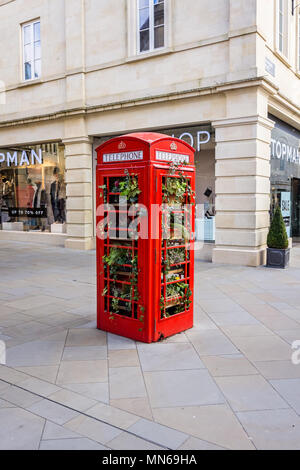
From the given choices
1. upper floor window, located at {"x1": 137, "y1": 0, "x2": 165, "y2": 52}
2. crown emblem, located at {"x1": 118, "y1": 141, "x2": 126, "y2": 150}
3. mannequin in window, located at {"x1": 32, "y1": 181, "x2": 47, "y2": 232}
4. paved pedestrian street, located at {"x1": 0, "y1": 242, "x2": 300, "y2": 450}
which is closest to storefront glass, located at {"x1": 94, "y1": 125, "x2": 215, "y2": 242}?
upper floor window, located at {"x1": 137, "y1": 0, "x2": 165, "y2": 52}

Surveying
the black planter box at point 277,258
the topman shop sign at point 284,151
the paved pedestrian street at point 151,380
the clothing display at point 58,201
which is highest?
the topman shop sign at point 284,151

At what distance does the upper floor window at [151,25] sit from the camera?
40.7 ft

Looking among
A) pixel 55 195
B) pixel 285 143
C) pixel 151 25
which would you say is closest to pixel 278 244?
pixel 285 143

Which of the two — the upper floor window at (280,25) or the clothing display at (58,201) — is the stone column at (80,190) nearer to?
the clothing display at (58,201)

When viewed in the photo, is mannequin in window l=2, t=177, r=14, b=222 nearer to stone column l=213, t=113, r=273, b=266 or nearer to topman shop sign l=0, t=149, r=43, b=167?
topman shop sign l=0, t=149, r=43, b=167

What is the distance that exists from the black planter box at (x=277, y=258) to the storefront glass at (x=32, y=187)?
784cm

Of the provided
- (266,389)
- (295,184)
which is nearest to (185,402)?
(266,389)

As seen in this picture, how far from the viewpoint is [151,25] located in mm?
12562

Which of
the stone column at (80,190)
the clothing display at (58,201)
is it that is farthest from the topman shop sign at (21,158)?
the stone column at (80,190)

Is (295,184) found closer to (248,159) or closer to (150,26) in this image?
(248,159)

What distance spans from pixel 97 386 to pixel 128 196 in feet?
7.27

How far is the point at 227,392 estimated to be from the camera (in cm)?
389

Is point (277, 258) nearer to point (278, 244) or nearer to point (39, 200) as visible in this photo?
point (278, 244)
